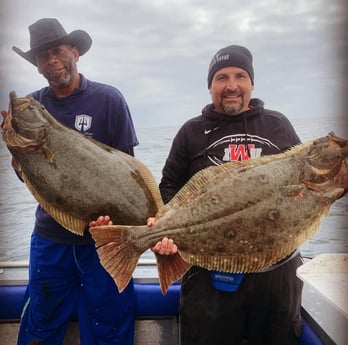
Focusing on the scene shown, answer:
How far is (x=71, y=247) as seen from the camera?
113 inches

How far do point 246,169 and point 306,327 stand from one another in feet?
5.28

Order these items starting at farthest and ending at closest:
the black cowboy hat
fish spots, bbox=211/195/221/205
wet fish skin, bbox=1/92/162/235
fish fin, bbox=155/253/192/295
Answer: the black cowboy hat < wet fish skin, bbox=1/92/162/235 < fish fin, bbox=155/253/192/295 < fish spots, bbox=211/195/221/205

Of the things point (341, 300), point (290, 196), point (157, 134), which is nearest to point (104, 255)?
point (290, 196)

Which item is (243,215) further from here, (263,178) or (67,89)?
(67,89)

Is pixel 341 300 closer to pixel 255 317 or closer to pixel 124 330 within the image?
pixel 255 317

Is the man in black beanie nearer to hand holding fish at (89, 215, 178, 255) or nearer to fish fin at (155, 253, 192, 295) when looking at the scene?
fish fin at (155, 253, 192, 295)

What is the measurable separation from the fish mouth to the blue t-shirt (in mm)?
454

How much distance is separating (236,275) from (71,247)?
119 cm

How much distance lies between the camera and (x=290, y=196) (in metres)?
1.95

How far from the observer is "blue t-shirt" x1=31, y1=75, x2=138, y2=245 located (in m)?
2.70

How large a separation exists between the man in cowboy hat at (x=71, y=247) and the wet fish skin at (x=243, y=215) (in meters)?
0.77

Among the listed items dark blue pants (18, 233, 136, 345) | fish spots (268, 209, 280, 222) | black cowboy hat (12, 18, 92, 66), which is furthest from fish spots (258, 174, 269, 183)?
black cowboy hat (12, 18, 92, 66)

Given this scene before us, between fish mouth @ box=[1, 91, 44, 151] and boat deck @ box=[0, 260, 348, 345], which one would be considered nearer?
fish mouth @ box=[1, 91, 44, 151]

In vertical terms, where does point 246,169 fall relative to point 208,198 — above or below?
above
